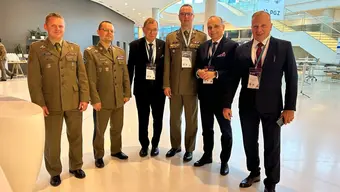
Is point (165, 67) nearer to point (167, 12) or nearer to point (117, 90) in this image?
point (117, 90)

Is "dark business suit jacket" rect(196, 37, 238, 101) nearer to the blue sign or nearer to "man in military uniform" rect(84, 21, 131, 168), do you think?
"man in military uniform" rect(84, 21, 131, 168)

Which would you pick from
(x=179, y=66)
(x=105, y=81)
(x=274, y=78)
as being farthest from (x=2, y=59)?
(x=274, y=78)

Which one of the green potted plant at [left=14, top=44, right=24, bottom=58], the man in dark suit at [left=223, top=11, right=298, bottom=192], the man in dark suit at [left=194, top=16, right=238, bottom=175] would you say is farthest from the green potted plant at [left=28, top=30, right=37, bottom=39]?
the man in dark suit at [left=223, top=11, right=298, bottom=192]

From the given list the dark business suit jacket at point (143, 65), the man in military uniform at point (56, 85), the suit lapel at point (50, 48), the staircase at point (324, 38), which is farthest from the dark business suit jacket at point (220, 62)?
the staircase at point (324, 38)

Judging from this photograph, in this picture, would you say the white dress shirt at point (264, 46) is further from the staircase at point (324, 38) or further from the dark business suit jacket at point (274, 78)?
the staircase at point (324, 38)

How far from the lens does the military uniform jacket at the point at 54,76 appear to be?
211 cm

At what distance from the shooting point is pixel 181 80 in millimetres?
2652

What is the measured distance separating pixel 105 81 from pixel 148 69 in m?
0.48

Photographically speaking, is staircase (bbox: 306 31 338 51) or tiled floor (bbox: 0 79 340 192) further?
staircase (bbox: 306 31 338 51)

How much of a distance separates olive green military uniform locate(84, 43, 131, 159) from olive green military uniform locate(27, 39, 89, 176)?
16 centimetres

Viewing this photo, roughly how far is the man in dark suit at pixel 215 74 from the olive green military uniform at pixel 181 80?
118 millimetres

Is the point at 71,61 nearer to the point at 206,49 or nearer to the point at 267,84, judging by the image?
the point at 206,49

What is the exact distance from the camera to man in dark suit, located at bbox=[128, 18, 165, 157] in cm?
274

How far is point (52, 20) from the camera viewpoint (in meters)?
2.10
